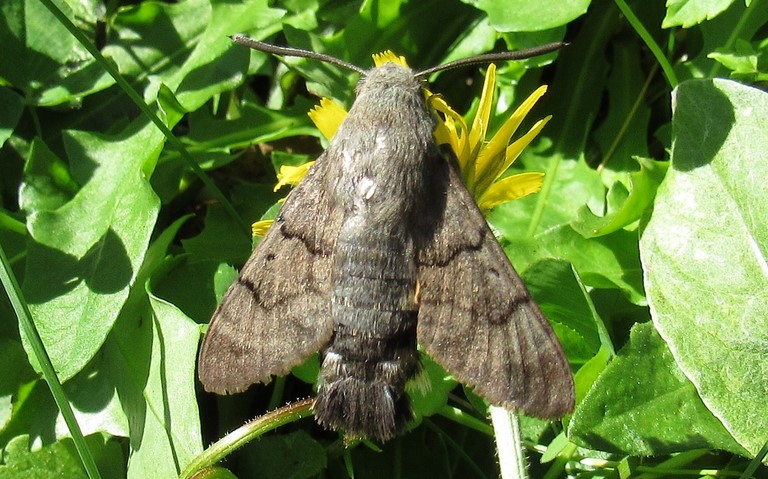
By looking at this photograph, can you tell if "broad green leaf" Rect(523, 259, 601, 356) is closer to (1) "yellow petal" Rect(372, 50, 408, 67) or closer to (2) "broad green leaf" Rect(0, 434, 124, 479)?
(1) "yellow petal" Rect(372, 50, 408, 67)

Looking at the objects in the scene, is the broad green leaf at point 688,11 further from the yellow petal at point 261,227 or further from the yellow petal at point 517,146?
the yellow petal at point 261,227

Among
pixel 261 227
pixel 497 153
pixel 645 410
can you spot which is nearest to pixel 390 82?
pixel 497 153

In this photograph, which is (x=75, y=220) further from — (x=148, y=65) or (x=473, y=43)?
(x=473, y=43)

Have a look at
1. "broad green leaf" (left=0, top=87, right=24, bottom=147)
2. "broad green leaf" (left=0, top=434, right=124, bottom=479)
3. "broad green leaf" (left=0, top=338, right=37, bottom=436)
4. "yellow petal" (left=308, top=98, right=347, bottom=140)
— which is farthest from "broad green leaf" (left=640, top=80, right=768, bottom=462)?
"broad green leaf" (left=0, top=87, right=24, bottom=147)

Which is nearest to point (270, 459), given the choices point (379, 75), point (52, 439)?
point (52, 439)

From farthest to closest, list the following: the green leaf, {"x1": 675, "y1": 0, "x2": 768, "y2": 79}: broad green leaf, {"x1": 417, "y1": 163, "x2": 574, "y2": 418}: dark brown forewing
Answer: the green leaf, {"x1": 675, "y1": 0, "x2": 768, "y2": 79}: broad green leaf, {"x1": 417, "y1": 163, "x2": 574, "y2": 418}: dark brown forewing

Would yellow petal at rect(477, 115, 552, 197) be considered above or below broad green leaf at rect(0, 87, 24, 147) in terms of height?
below

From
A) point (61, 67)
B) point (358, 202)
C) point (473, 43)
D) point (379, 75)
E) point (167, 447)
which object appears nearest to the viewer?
point (358, 202)
